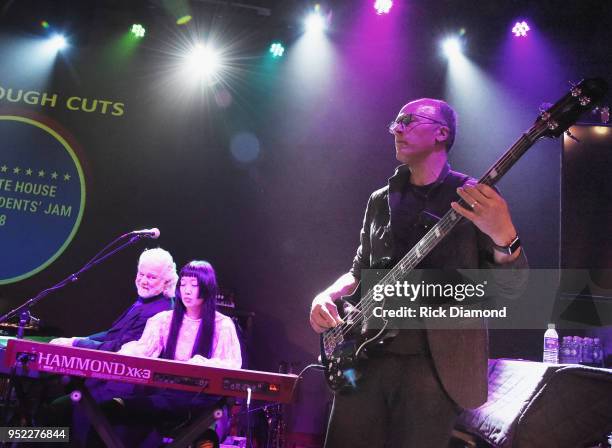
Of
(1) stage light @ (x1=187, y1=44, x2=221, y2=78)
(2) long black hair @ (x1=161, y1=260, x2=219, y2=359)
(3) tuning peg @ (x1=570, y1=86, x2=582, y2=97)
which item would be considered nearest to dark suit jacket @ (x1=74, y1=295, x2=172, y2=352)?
(2) long black hair @ (x1=161, y1=260, x2=219, y2=359)

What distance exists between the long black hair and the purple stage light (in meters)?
4.20

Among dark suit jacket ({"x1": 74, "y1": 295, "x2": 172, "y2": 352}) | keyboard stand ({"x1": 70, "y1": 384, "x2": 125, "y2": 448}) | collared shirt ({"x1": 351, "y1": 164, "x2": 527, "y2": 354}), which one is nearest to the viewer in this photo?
collared shirt ({"x1": 351, "y1": 164, "x2": 527, "y2": 354})

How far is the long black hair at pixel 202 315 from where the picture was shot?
13.2 feet

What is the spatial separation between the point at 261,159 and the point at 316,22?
5.55ft

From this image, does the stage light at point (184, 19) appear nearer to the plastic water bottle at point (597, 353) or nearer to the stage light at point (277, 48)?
the stage light at point (277, 48)

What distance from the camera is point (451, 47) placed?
6273mm

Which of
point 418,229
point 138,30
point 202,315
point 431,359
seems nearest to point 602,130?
point 418,229

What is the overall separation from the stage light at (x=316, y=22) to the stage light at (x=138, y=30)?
1.92 m

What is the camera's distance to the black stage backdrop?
19.8 ft

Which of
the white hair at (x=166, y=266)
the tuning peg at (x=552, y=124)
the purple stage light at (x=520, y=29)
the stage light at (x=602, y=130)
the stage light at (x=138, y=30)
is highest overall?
the stage light at (x=138, y=30)

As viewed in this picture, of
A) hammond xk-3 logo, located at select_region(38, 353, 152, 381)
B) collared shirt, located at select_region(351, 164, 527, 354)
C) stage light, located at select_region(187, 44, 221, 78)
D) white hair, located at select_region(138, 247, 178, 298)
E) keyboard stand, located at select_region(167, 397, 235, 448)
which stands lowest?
keyboard stand, located at select_region(167, 397, 235, 448)

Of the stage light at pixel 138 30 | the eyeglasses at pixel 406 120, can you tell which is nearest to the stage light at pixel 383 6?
the stage light at pixel 138 30

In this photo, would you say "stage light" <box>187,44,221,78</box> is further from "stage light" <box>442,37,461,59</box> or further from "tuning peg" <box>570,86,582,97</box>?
"tuning peg" <box>570,86,582,97</box>

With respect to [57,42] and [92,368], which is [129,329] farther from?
[57,42]
